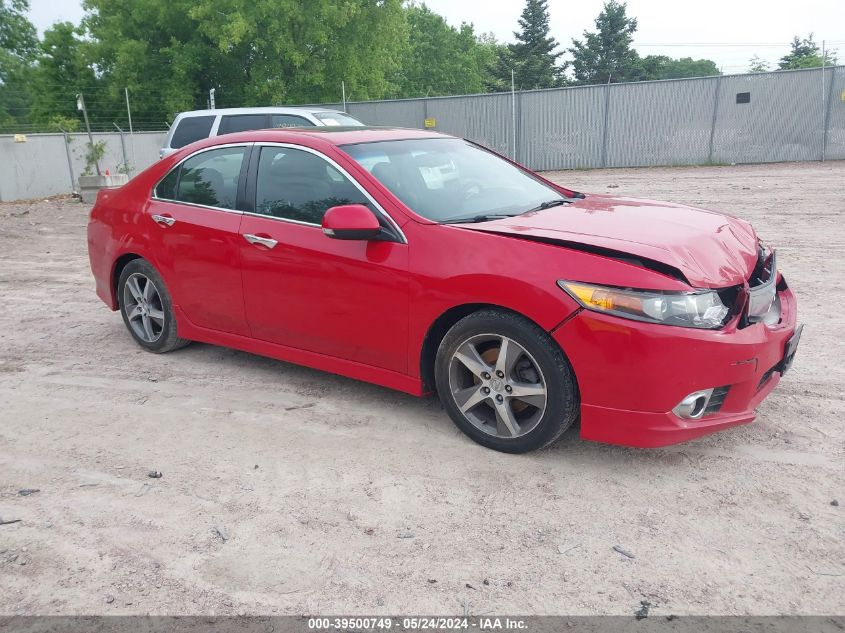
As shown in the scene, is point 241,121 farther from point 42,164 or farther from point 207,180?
point 42,164

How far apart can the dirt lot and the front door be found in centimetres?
46

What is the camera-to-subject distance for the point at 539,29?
203 feet

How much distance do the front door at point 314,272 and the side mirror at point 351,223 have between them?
0.42 feet

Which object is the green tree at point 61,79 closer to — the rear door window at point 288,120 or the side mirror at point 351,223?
the rear door window at point 288,120

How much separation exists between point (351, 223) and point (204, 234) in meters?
1.46

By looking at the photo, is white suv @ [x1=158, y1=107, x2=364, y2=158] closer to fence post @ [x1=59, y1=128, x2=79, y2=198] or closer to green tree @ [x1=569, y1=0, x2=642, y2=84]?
fence post @ [x1=59, y1=128, x2=79, y2=198]

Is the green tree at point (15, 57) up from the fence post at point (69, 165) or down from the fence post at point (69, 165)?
up

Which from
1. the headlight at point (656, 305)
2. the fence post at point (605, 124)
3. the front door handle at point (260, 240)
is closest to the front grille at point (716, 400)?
the headlight at point (656, 305)

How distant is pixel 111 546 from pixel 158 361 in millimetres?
2593

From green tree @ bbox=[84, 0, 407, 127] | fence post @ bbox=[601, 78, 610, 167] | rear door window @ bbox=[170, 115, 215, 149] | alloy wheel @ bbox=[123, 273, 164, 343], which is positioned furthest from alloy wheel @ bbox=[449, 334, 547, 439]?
green tree @ bbox=[84, 0, 407, 127]

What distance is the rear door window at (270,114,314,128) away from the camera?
37.0 feet

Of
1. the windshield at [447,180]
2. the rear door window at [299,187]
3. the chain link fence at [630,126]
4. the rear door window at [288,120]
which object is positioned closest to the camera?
the windshield at [447,180]

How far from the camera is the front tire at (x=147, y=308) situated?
5.39 metres

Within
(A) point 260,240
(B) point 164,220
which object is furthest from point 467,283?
(B) point 164,220
